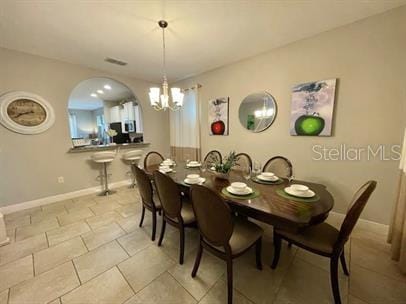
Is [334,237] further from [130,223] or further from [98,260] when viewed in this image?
[130,223]

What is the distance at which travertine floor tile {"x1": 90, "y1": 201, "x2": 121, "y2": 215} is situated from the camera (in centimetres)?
287

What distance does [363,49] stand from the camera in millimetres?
2113

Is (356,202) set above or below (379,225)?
above

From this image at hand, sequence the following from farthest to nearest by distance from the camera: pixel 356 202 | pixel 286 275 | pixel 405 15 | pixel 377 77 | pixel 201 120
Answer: pixel 201 120
pixel 377 77
pixel 405 15
pixel 286 275
pixel 356 202

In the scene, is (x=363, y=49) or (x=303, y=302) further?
(x=363, y=49)

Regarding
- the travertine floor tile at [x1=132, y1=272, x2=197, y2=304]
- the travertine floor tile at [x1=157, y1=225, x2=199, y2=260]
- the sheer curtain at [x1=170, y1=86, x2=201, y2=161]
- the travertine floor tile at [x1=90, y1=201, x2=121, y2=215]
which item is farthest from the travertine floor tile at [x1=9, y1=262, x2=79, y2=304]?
the sheer curtain at [x1=170, y1=86, x2=201, y2=161]

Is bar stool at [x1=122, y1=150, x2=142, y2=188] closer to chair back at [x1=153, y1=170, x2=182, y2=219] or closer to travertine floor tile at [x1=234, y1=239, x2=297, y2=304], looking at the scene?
chair back at [x1=153, y1=170, x2=182, y2=219]

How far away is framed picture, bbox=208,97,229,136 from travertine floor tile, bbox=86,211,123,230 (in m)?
2.47

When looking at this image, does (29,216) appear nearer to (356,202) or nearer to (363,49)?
(356,202)

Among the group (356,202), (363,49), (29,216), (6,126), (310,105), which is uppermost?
(363,49)

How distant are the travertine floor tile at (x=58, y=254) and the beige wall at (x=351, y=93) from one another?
9.93ft

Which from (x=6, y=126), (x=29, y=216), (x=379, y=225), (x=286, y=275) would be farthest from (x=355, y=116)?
(x=6, y=126)

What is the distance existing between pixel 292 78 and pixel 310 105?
0.54 metres

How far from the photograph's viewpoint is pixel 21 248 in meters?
1.97
